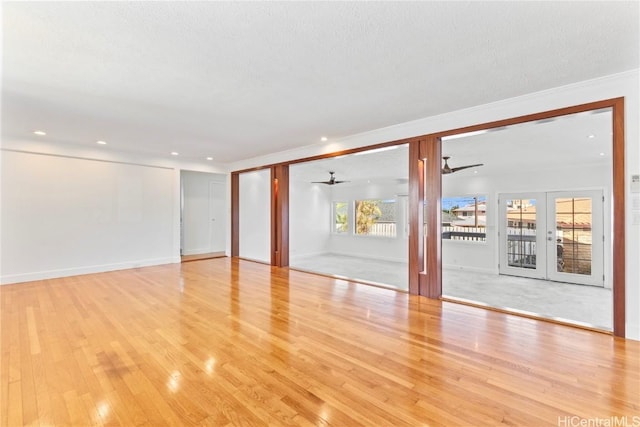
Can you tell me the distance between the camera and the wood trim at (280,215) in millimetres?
6633

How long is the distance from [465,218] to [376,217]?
2816mm

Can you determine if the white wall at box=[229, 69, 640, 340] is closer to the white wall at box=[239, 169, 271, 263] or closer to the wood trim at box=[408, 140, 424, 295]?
the wood trim at box=[408, 140, 424, 295]

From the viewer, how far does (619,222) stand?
288 centimetres

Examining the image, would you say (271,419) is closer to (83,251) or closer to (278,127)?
(278,127)

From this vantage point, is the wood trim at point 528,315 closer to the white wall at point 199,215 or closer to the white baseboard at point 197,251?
the white wall at point 199,215

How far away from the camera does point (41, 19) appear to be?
1.99 m

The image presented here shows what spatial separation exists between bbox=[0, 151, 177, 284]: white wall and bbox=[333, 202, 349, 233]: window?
549cm

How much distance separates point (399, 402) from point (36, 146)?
7148mm

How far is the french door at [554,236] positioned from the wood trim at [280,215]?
5.24m

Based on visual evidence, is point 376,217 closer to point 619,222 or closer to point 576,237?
point 576,237

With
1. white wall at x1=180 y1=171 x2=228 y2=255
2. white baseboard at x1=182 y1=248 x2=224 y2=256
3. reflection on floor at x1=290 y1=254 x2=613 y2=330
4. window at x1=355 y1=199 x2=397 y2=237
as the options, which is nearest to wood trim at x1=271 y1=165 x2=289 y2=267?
reflection on floor at x1=290 y1=254 x2=613 y2=330

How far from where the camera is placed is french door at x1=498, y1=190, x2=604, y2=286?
5938 millimetres

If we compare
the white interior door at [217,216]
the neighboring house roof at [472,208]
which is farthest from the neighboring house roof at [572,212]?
the white interior door at [217,216]

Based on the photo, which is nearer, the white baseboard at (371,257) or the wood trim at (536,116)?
the wood trim at (536,116)
